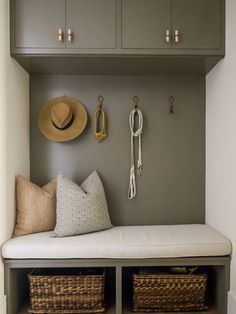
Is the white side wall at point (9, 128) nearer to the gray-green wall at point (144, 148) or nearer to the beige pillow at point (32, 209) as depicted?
the beige pillow at point (32, 209)

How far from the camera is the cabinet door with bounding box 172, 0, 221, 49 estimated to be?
2.14m

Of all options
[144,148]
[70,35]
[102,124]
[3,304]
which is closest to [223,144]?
[144,148]

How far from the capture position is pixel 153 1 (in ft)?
6.98

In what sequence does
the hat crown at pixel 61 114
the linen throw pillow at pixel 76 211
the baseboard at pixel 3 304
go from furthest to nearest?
the hat crown at pixel 61 114
the linen throw pillow at pixel 76 211
the baseboard at pixel 3 304

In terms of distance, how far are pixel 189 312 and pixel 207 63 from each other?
1.79 meters

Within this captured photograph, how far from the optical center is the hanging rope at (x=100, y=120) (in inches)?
100.0

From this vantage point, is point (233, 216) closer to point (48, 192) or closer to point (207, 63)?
point (207, 63)

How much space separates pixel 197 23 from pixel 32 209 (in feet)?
5.75

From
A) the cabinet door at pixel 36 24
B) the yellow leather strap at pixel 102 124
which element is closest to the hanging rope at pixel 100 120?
the yellow leather strap at pixel 102 124

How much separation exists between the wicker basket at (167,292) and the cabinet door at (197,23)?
159 cm

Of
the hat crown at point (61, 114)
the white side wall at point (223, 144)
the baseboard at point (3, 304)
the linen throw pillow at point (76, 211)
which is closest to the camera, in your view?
the baseboard at point (3, 304)

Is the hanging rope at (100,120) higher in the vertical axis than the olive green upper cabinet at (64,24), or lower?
lower

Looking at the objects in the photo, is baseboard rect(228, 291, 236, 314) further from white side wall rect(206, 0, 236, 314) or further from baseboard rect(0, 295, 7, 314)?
baseboard rect(0, 295, 7, 314)

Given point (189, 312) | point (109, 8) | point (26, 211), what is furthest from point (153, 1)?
point (189, 312)
